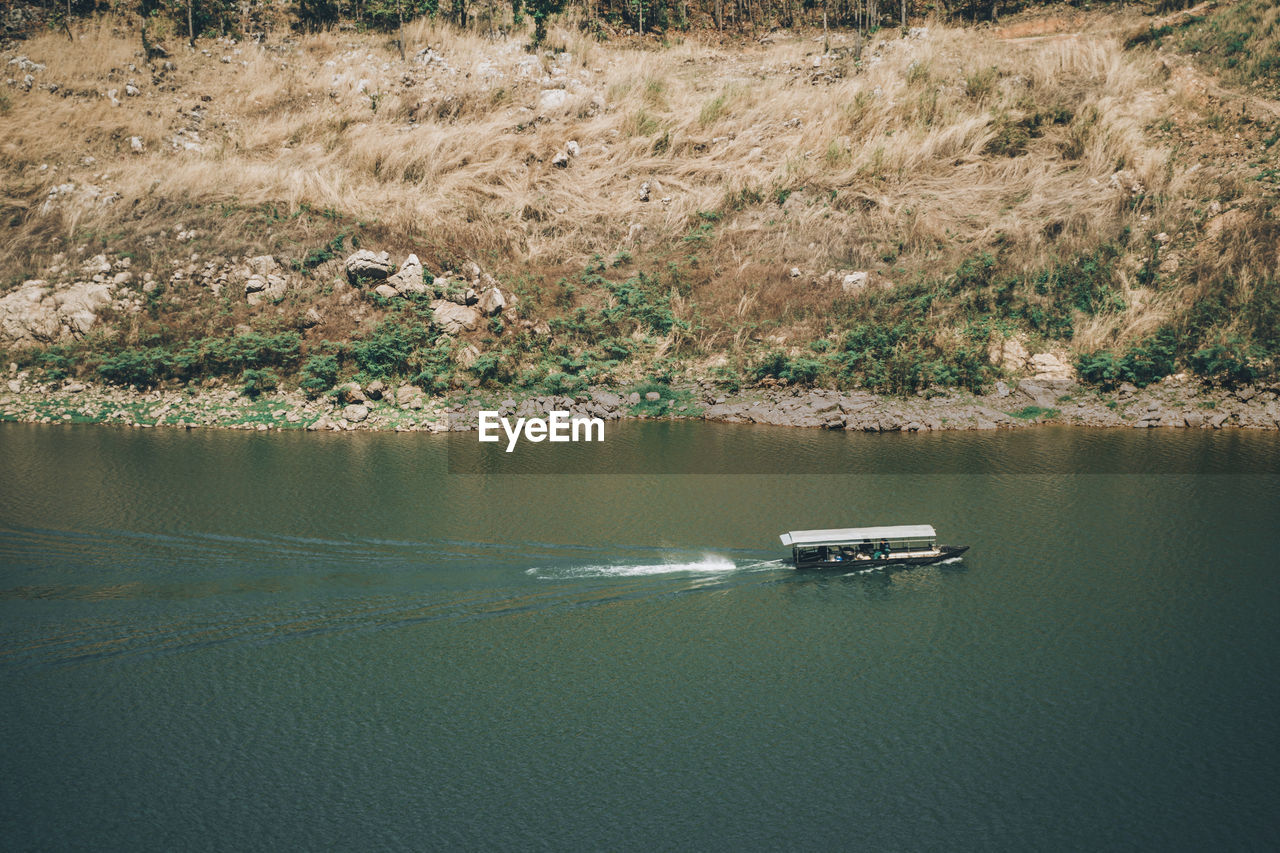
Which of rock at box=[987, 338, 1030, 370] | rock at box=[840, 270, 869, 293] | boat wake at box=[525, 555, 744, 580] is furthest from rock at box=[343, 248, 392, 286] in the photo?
rock at box=[987, 338, 1030, 370]

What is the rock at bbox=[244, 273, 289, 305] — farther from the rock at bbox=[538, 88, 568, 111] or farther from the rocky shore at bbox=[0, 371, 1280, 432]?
the rock at bbox=[538, 88, 568, 111]

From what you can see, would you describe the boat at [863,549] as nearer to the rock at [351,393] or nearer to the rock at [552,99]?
the rock at [351,393]

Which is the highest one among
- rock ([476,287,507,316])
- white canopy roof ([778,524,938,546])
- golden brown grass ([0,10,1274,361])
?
golden brown grass ([0,10,1274,361])

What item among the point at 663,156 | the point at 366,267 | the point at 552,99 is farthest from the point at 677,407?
the point at 552,99

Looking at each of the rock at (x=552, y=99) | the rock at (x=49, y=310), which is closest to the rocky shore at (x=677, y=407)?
the rock at (x=49, y=310)

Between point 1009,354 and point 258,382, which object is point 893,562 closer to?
point 1009,354
